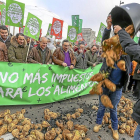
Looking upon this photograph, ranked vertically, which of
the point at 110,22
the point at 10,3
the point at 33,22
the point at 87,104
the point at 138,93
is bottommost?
the point at 87,104

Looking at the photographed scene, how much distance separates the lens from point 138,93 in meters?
1.67

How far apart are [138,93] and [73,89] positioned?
130 inches

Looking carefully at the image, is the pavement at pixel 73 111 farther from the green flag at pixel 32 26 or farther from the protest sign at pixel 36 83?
the green flag at pixel 32 26

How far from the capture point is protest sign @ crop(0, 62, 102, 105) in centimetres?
348

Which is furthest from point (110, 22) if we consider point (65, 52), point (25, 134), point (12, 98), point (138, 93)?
point (12, 98)

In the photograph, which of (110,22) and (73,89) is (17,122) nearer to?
(73,89)

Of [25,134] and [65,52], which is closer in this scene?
[25,134]

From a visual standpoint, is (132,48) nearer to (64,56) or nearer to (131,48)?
(131,48)

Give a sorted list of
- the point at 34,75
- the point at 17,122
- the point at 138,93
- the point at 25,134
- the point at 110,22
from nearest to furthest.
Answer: the point at 138,93
the point at 110,22
the point at 25,134
the point at 17,122
the point at 34,75

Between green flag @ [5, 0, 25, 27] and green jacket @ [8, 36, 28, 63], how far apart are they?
5.00ft

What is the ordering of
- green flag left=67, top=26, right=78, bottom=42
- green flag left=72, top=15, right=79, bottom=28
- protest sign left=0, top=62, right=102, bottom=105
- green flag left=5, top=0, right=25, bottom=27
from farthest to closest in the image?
green flag left=72, top=15, right=79, bottom=28 → green flag left=67, top=26, right=78, bottom=42 → green flag left=5, top=0, right=25, bottom=27 → protest sign left=0, top=62, right=102, bottom=105

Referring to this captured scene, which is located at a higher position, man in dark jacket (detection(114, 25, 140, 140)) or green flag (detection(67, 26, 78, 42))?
green flag (detection(67, 26, 78, 42))

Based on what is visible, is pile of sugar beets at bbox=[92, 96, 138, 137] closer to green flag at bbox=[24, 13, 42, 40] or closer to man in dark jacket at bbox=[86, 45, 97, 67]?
man in dark jacket at bbox=[86, 45, 97, 67]

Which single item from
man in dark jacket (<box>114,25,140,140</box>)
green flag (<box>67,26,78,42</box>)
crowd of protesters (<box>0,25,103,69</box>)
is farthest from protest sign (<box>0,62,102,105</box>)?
green flag (<box>67,26,78,42</box>)
